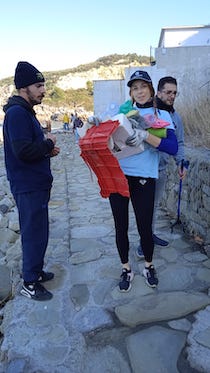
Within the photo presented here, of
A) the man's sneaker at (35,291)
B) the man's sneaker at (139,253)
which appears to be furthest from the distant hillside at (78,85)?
the man's sneaker at (35,291)

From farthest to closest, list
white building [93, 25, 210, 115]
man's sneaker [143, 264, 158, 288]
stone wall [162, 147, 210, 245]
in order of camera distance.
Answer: white building [93, 25, 210, 115]
stone wall [162, 147, 210, 245]
man's sneaker [143, 264, 158, 288]

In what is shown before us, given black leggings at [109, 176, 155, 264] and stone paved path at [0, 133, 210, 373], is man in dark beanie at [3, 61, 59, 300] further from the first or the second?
black leggings at [109, 176, 155, 264]

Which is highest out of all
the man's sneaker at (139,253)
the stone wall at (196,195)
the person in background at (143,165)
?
the person in background at (143,165)

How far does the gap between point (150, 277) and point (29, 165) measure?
4.86 feet

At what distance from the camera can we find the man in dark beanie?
2.70 metres

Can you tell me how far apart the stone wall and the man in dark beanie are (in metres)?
1.89

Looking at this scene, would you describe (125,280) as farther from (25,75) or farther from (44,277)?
(25,75)

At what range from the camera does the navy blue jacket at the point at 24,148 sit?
2.68 m

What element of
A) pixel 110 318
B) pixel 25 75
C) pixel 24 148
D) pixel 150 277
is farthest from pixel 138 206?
pixel 25 75

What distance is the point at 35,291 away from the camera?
307 cm

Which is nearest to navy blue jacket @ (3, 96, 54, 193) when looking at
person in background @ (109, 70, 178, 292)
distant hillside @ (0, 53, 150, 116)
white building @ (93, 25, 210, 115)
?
person in background @ (109, 70, 178, 292)

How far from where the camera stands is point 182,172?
12.8 feet

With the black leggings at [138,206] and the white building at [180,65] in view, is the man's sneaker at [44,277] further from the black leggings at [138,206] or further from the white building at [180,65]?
the white building at [180,65]

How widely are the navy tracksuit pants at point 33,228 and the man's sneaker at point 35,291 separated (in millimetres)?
52
